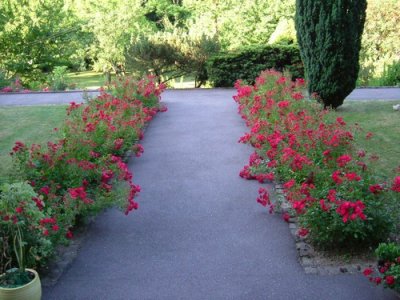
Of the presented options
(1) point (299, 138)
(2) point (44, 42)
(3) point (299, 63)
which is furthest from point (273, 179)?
(2) point (44, 42)

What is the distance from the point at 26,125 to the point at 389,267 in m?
8.64

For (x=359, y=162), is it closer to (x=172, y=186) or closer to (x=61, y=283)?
(x=172, y=186)

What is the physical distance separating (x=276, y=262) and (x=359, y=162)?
5.20ft

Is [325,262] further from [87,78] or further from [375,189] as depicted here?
[87,78]

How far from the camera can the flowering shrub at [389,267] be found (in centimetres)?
349

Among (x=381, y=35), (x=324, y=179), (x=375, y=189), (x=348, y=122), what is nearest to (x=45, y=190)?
(x=324, y=179)

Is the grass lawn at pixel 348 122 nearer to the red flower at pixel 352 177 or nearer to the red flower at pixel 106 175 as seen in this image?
the red flower at pixel 106 175

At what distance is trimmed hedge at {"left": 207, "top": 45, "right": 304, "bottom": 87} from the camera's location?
50.8 ft

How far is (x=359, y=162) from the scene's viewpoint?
5270mm

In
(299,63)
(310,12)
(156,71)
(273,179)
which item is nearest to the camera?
(273,179)

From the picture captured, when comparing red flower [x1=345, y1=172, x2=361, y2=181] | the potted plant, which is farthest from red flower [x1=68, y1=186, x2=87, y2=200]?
red flower [x1=345, y1=172, x2=361, y2=181]

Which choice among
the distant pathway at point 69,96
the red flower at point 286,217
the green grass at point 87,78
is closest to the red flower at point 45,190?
the red flower at point 286,217

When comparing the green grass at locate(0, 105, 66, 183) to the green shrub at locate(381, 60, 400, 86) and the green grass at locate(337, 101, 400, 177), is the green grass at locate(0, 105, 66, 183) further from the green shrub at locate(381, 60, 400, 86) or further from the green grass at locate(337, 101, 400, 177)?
the green shrub at locate(381, 60, 400, 86)

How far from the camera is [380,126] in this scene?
30.4 feet
